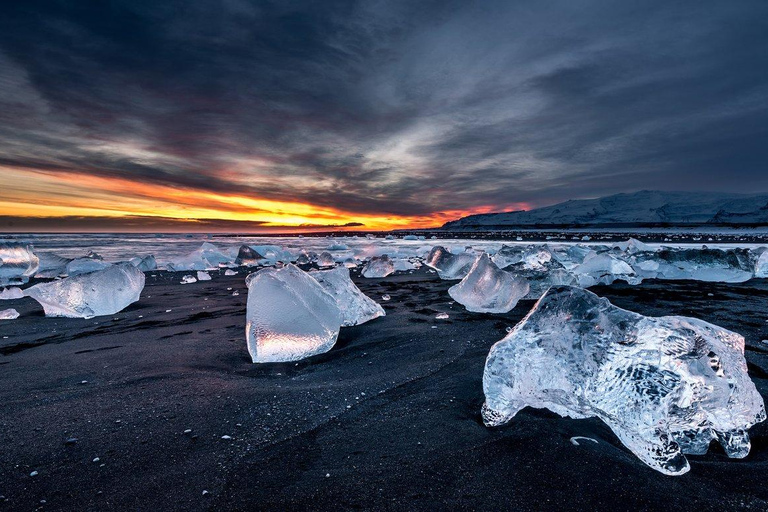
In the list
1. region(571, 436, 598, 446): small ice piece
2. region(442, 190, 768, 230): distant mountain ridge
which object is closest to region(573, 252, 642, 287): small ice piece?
region(571, 436, 598, 446): small ice piece

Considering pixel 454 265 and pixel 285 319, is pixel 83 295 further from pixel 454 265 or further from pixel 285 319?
pixel 454 265

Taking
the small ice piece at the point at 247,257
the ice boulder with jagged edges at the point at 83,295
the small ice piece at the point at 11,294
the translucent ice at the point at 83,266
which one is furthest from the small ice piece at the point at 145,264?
the ice boulder with jagged edges at the point at 83,295

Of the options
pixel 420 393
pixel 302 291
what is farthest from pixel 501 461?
pixel 302 291

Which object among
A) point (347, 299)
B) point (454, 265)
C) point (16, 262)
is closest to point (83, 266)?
point (16, 262)

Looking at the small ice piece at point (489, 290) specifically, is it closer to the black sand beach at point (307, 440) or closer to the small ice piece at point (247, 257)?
the black sand beach at point (307, 440)

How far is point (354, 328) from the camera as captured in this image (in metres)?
3.25

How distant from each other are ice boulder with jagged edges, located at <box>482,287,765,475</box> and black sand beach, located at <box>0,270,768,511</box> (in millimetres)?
79

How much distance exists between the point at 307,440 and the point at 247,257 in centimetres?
1039

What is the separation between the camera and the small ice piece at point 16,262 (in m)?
6.90

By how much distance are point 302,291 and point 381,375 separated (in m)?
1.00

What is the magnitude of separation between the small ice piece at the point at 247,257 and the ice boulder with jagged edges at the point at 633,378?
1012cm

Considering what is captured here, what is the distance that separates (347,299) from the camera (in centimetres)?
347

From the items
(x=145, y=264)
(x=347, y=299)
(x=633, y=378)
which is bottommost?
(x=145, y=264)

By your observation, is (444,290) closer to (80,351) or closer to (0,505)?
(80,351)
